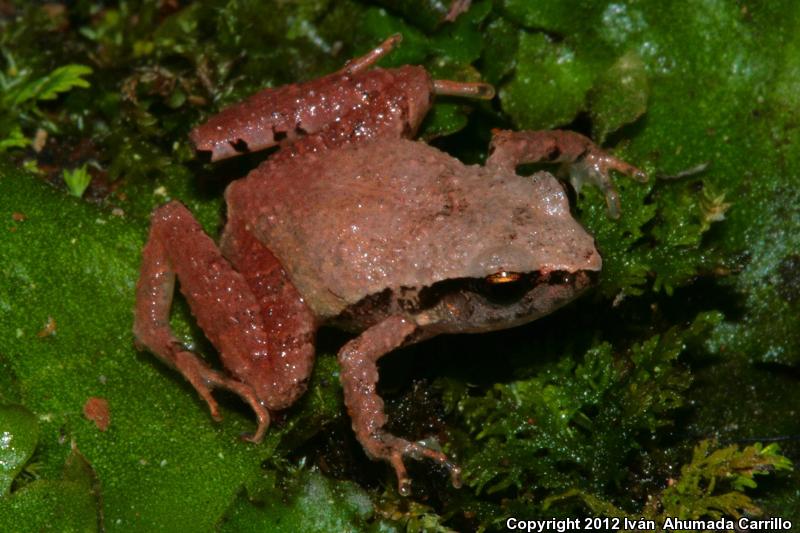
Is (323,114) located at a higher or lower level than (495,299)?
higher

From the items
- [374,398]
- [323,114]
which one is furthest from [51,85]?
[374,398]

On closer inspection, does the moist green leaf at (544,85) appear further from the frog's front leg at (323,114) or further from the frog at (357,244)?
the frog's front leg at (323,114)

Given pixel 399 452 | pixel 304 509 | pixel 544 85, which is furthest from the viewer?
pixel 544 85

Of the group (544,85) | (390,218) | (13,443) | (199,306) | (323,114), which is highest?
(323,114)

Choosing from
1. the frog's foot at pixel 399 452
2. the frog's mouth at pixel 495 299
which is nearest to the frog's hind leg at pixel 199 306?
the frog's foot at pixel 399 452

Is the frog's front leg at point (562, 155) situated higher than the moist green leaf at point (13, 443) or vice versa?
the frog's front leg at point (562, 155)

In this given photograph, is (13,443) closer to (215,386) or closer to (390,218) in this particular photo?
(215,386)

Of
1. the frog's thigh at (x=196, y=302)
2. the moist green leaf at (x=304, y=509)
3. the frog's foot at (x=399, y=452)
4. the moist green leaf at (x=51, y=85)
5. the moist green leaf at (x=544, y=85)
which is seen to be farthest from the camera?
the moist green leaf at (x=51, y=85)
